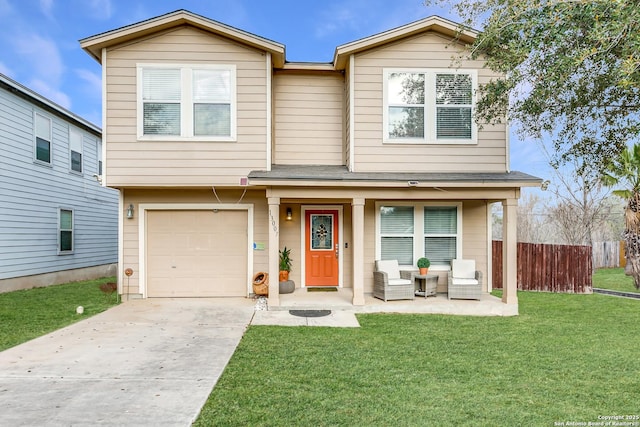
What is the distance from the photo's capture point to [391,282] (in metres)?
7.61

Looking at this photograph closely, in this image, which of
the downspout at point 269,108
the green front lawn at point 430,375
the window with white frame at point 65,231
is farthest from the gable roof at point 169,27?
the window with white frame at point 65,231

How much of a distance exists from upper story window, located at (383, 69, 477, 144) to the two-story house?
28mm

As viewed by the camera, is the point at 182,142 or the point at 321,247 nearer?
the point at 182,142

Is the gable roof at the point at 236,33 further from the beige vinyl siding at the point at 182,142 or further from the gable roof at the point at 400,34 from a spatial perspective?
the beige vinyl siding at the point at 182,142

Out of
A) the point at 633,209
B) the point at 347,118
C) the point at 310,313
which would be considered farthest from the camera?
the point at 633,209

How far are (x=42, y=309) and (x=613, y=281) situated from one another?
15.8m

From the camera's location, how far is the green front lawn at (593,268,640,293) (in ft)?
35.3

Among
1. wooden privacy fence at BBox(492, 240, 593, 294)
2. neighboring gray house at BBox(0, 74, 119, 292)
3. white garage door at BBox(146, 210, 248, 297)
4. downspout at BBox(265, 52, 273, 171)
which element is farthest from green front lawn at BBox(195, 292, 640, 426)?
neighboring gray house at BBox(0, 74, 119, 292)

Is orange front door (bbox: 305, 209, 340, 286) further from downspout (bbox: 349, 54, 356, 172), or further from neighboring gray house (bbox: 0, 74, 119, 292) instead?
neighboring gray house (bbox: 0, 74, 119, 292)

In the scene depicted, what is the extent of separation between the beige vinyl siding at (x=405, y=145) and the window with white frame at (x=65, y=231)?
32.7ft

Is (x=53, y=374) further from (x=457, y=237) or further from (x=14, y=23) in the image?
Answer: (x=14, y=23)

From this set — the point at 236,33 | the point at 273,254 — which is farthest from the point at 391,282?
the point at 236,33

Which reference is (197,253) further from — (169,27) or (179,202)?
(169,27)

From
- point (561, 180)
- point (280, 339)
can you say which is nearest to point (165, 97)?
point (280, 339)
